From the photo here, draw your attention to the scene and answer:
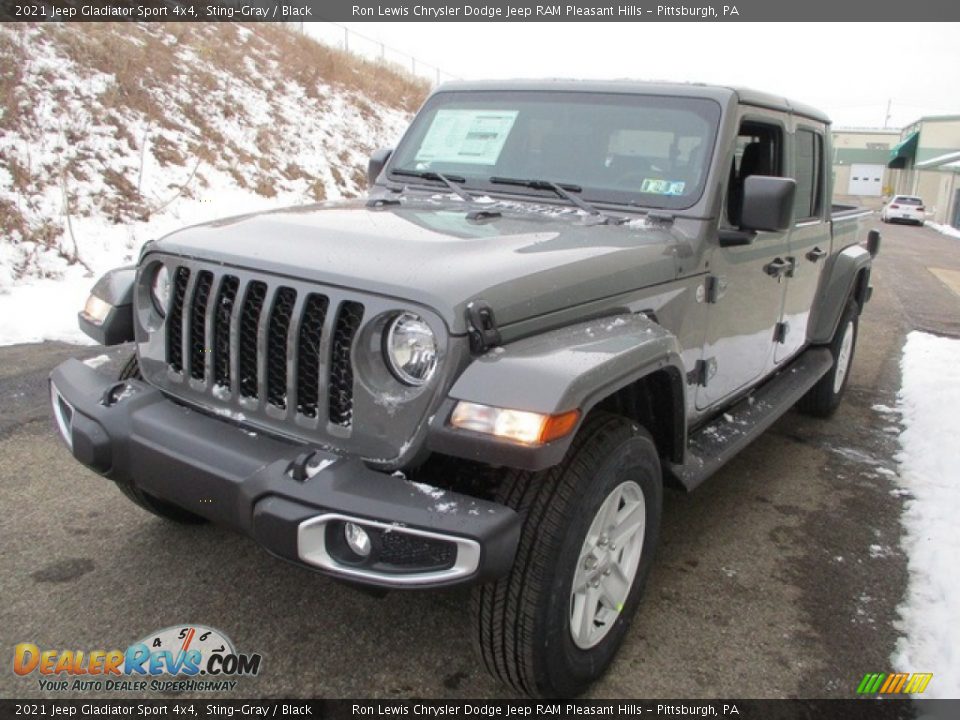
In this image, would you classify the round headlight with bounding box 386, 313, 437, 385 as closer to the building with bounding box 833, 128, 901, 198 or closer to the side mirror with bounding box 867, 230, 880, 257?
the side mirror with bounding box 867, 230, 880, 257

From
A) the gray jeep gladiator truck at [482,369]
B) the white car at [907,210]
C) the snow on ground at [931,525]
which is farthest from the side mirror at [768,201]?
the white car at [907,210]

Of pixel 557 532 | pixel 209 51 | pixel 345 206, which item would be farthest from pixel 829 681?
pixel 209 51

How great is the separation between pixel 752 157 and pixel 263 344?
261 centimetres

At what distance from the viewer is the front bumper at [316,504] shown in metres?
1.98

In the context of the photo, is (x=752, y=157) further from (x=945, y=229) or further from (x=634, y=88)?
(x=945, y=229)

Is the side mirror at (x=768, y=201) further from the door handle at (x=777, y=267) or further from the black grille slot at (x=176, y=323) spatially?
the black grille slot at (x=176, y=323)

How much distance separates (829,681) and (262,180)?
11918 millimetres

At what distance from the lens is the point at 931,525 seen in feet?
12.5

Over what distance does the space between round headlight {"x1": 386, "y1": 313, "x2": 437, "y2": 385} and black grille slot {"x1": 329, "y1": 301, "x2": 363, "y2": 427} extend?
0.37 ft

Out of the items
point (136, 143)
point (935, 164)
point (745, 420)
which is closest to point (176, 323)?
point (745, 420)

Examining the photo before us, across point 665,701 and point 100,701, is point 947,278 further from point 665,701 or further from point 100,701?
point 100,701

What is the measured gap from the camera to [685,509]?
12.7ft

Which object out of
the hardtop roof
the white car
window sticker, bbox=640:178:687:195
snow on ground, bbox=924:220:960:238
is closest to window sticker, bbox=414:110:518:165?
the hardtop roof

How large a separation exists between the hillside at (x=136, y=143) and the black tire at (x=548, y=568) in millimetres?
5224
